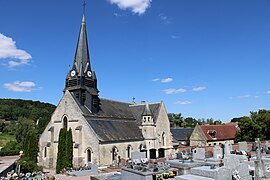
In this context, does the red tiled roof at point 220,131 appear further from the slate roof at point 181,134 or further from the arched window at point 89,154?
the arched window at point 89,154

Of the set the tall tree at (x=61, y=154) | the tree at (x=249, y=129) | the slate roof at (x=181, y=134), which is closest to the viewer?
the tall tree at (x=61, y=154)

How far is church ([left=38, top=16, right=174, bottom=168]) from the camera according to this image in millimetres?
27828

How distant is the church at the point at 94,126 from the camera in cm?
2783

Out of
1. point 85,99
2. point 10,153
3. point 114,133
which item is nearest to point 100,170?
point 114,133

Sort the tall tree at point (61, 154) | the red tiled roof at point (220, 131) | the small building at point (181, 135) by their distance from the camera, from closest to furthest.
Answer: the tall tree at point (61, 154), the red tiled roof at point (220, 131), the small building at point (181, 135)

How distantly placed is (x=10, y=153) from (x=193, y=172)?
Answer: 40.9 meters

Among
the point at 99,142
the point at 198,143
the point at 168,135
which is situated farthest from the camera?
the point at 198,143

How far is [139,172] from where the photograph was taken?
15.2 meters

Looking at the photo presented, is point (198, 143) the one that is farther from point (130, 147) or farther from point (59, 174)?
point (59, 174)

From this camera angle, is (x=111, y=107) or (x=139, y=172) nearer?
(x=139, y=172)

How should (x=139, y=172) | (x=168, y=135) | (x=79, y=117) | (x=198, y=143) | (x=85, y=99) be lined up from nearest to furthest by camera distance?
(x=139, y=172) → (x=79, y=117) → (x=85, y=99) → (x=168, y=135) → (x=198, y=143)

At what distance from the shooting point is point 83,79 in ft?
103

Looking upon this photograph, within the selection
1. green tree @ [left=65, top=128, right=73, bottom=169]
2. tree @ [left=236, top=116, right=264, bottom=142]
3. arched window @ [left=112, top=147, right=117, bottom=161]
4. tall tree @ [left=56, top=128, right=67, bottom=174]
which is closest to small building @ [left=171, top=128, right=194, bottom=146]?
tree @ [left=236, top=116, right=264, bottom=142]

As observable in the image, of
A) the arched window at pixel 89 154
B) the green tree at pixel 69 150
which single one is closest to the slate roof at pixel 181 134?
the arched window at pixel 89 154
